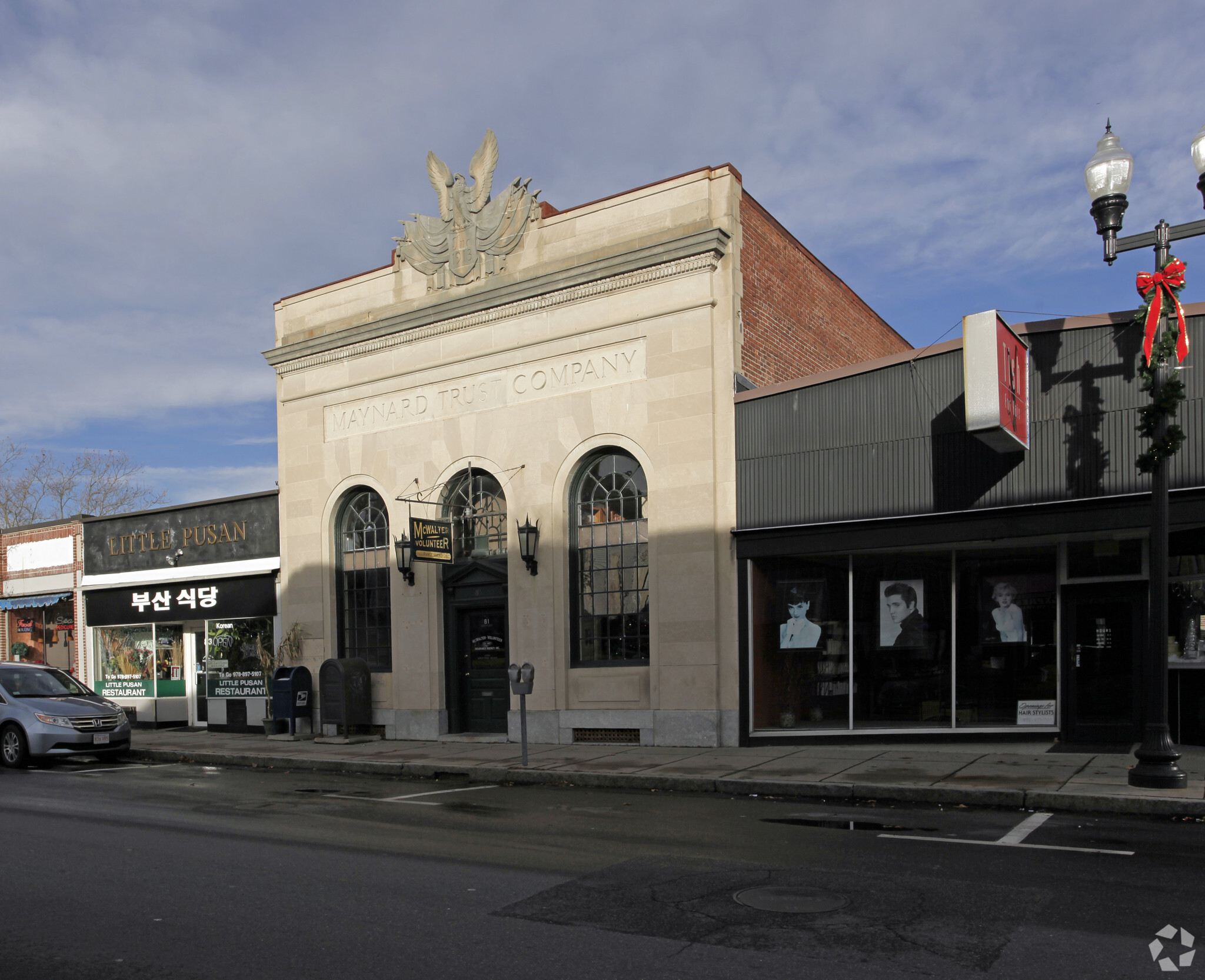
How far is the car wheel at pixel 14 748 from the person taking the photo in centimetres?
1623

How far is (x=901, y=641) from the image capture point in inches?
572

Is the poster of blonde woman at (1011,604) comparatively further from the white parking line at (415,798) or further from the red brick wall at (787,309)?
the white parking line at (415,798)

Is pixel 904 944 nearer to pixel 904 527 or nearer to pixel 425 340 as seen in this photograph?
pixel 904 527

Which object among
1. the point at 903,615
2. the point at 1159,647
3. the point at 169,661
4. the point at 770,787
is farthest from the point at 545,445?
the point at 169,661

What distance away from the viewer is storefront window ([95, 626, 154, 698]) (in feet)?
75.6

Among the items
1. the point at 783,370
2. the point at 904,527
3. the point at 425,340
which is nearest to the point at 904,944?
the point at 904,527

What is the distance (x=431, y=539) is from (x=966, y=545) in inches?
323

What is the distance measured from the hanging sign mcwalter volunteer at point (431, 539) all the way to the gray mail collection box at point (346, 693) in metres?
2.48

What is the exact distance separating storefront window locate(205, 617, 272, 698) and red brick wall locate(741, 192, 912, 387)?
1132cm

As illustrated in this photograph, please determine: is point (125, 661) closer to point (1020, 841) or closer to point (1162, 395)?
point (1020, 841)

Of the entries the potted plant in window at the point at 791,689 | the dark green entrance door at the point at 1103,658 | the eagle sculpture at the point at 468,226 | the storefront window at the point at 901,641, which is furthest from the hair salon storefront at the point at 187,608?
the dark green entrance door at the point at 1103,658

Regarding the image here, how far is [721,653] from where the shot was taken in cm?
1507

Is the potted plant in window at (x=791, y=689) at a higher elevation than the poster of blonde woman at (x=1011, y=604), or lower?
lower

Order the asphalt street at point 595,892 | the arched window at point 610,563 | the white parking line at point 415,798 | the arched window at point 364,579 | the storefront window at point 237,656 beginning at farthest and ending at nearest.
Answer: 1. the storefront window at point 237,656
2. the arched window at point 364,579
3. the arched window at point 610,563
4. the white parking line at point 415,798
5. the asphalt street at point 595,892
